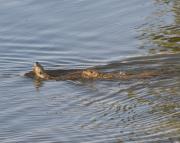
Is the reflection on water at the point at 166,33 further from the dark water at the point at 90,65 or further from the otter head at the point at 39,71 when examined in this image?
the otter head at the point at 39,71

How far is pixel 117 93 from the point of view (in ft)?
40.2

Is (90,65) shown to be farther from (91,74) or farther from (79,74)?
(91,74)

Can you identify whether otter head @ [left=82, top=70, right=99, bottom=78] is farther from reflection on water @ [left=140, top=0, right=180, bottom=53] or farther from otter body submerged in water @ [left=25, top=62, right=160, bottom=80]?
reflection on water @ [left=140, top=0, right=180, bottom=53]

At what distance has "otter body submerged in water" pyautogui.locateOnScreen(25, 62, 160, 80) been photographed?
42.9 feet

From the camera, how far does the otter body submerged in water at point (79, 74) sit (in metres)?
13.1

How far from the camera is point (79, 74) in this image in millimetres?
13422

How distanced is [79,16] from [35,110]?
5652 mm

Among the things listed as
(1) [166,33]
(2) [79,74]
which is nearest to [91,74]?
(2) [79,74]

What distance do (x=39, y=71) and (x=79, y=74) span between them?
710mm

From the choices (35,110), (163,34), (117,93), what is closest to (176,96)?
(117,93)

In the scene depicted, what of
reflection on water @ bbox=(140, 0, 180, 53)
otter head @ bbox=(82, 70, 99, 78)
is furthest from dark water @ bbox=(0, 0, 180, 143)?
otter head @ bbox=(82, 70, 99, 78)

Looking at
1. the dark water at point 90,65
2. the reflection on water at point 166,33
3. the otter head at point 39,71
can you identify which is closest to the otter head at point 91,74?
the dark water at point 90,65

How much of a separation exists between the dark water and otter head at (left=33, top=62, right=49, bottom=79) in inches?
7.4

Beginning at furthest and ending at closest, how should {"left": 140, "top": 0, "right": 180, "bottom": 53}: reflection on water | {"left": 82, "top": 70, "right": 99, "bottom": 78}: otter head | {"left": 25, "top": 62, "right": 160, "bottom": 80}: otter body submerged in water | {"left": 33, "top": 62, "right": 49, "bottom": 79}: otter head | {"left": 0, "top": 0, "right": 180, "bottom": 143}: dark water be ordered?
{"left": 140, "top": 0, "right": 180, "bottom": 53}: reflection on water → {"left": 33, "top": 62, "right": 49, "bottom": 79}: otter head → {"left": 82, "top": 70, "right": 99, "bottom": 78}: otter head → {"left": 25, "top": 62, "right": 160, "bottom": 80}: otter body submerged in water → {"left": 0, "top": 0, "right": 180, "bottom": 143}: dark water
